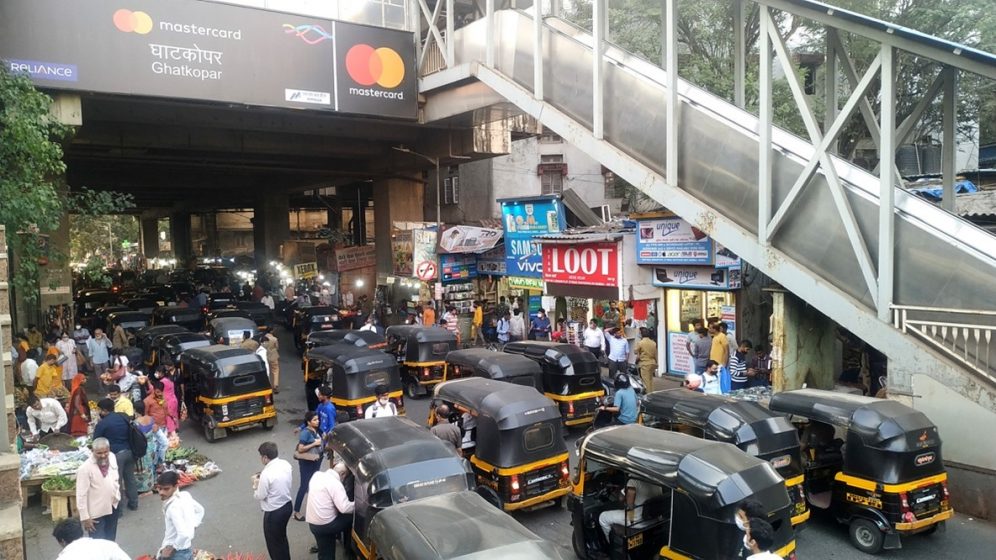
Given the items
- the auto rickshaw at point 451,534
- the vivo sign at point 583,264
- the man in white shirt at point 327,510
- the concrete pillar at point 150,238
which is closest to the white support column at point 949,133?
the vivo sign at point 583,264

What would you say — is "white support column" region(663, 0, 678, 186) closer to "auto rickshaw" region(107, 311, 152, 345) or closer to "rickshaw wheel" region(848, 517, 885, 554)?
"rickshaw wheel" region(848, 517, 885, 554)

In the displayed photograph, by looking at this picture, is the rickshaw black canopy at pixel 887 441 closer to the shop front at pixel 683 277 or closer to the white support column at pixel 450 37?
the shop front at pixel 683 277

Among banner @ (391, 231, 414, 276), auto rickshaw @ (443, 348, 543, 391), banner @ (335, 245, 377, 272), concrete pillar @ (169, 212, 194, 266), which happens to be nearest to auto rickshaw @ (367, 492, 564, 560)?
auto rickshaw @ (443, 348, 543, 391)

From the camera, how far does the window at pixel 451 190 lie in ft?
109

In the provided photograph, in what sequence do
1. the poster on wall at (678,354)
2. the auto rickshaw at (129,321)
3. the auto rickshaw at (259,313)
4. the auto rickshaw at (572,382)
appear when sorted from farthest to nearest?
the auto rickshaw at (259,313) → the auto rickshaw at (129,321) → the poster on wall at (678,354) → the auto rickshaw at (572,382)

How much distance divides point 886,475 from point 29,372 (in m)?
16.1

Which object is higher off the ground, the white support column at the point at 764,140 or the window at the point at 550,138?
the window at the point at 550,138

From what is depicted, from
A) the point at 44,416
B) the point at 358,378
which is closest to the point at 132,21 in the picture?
the point at 44,416

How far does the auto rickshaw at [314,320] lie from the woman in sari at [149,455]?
10.5 metres

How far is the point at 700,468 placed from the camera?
685cm

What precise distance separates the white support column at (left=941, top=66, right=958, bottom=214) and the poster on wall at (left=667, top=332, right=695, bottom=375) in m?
7.29

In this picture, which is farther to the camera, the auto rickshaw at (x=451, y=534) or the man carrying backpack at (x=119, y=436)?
the man carrying backpack at (x=119, y=436)

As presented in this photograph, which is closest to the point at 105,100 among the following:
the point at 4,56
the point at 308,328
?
the point at 4,56

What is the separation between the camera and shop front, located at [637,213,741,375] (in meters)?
15.7
